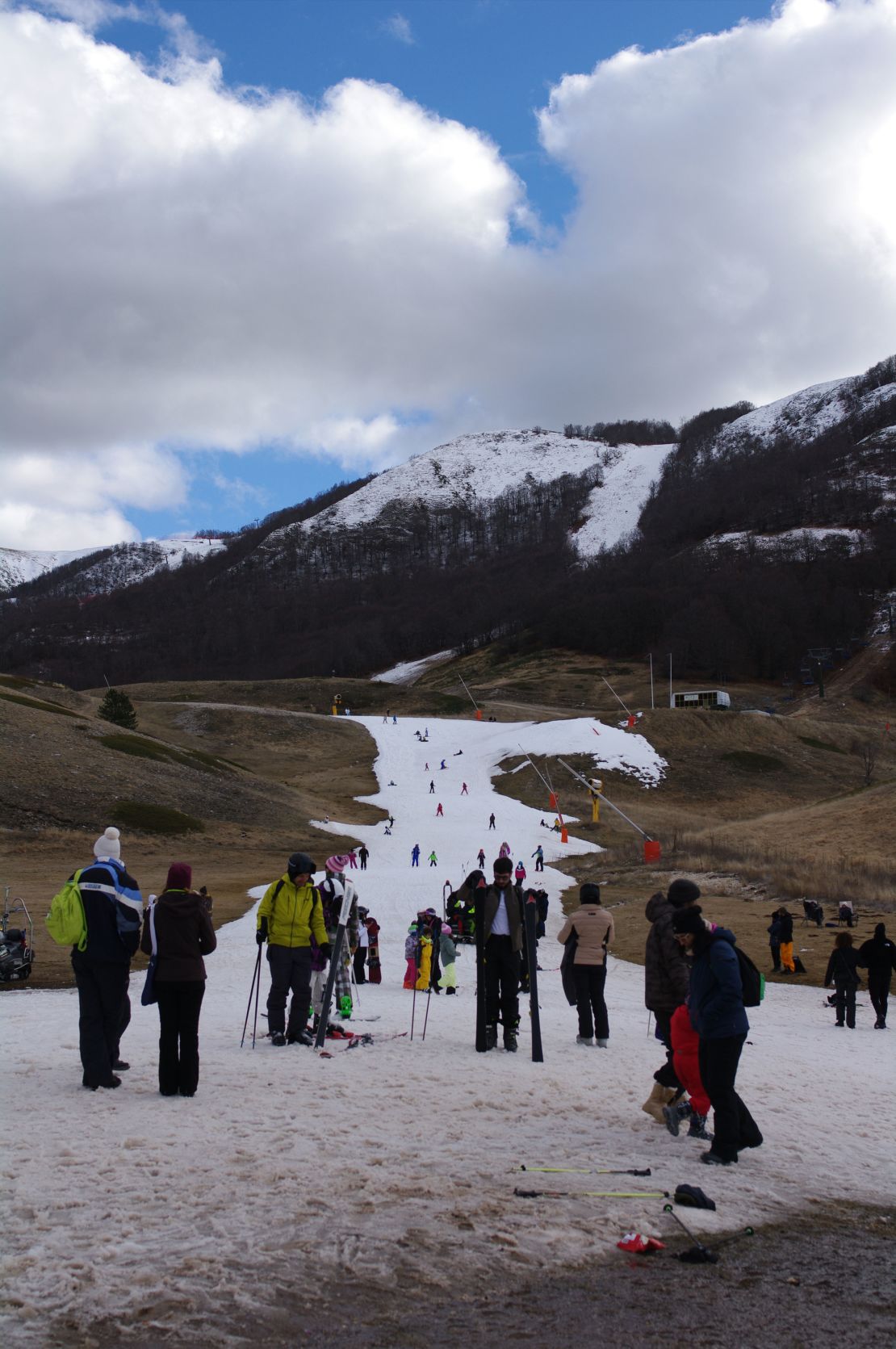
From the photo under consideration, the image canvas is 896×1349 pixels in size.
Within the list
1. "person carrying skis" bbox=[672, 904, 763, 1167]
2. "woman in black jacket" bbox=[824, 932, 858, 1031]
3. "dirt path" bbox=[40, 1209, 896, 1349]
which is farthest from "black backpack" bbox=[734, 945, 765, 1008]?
"woman in black jacket" bbox=[824, 932, 858, 1031]

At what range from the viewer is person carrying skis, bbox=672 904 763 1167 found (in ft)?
21.3

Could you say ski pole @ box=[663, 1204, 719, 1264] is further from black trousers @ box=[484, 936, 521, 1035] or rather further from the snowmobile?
the snowmobile

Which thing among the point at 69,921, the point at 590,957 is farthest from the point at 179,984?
the point at 590,957

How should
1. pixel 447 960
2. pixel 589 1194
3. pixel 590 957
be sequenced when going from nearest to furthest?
pixel 589 1194 → pixel 590 957 → pixel 447 960

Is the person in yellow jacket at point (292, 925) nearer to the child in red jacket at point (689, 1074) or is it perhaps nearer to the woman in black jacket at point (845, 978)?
the child in red jacket at point (689, 1074)

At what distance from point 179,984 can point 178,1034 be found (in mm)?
480

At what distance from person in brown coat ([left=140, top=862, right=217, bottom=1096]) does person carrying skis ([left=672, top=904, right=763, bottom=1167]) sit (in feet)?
13.1

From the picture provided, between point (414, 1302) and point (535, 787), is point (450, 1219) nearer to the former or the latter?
point (414, 1302)

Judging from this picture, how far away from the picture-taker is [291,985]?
982 cm

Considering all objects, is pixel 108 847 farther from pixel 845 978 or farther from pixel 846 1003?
pixel 846 1003

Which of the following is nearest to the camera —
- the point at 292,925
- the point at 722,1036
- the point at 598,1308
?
the point at 598,1308

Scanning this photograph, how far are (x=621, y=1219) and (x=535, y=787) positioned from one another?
61.8 meters

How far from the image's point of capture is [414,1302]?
4.40m

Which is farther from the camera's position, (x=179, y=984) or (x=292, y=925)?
(x=292, y=925)
